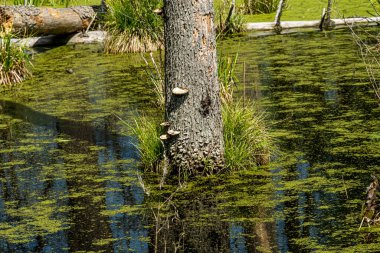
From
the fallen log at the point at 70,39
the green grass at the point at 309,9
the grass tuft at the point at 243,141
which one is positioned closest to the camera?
the grass tuft at the point at 243,141

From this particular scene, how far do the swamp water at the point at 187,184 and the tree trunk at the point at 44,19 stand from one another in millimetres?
2915

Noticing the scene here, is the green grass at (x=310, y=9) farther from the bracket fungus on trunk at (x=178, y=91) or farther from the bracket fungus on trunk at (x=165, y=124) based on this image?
the bracket fungus on trunk at (x=178, y=91)

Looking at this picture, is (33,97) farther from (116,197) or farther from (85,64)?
(116,197)

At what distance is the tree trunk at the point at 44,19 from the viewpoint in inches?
691

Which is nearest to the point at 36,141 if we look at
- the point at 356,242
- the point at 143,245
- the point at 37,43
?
the point at 143,245

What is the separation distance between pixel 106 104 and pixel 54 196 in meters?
4.81

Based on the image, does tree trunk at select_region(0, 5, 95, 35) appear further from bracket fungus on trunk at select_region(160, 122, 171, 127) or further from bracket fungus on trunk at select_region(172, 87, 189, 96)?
bracket fungus on trunk at select_region(172, 87, 189, 96)

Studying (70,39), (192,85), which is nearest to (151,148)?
(192,85)

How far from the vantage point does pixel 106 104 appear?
1309cm

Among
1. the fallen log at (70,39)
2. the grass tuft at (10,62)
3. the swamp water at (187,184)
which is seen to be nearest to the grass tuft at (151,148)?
the swamp water at (187,184)

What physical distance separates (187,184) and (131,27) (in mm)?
9885

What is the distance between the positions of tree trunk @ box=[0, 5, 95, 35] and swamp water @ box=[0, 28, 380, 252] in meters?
2.91

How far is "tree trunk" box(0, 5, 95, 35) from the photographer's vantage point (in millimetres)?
17562

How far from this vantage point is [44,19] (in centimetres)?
1866
